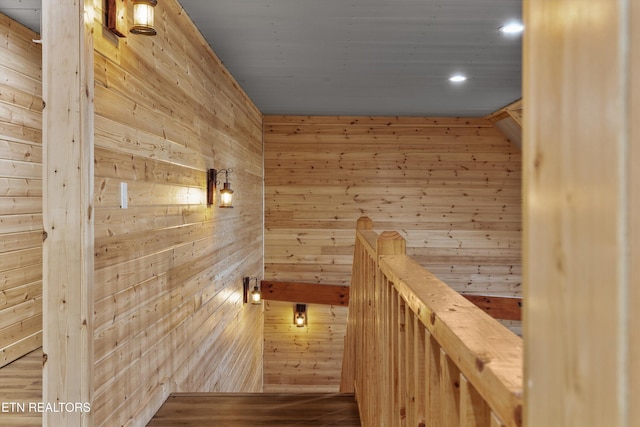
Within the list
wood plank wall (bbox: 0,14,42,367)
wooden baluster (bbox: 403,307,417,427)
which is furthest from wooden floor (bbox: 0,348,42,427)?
wooden baluster (bbox: 403,307,417,427)

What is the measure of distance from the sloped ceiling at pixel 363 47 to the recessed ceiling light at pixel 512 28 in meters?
0.05

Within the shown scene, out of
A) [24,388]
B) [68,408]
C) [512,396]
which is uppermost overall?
[512,396]

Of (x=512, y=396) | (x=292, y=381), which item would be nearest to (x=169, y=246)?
(x=512, y=396)

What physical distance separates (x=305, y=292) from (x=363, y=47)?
3932 mm

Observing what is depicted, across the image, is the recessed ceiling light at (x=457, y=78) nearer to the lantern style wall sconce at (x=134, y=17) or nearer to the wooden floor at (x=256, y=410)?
the wooden floor at (x=256, y=410)

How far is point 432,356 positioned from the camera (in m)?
1.02

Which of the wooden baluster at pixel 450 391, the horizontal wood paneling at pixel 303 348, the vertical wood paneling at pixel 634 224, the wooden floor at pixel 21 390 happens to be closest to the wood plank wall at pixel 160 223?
the wooden floor at pixel 21 390

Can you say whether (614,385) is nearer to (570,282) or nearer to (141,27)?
(570,282)

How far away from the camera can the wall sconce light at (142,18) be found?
2.23m

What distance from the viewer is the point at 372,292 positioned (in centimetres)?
220

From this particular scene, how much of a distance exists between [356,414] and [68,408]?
64.2 inches

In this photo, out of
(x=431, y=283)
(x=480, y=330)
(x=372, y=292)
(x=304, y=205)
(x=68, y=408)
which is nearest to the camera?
(x=480, y=330)

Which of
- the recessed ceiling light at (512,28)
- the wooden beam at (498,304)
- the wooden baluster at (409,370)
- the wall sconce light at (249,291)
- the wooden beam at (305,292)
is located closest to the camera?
the wooden baluster at (409,370)

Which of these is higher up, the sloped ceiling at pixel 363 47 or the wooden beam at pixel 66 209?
the sloped ceiling at pixel 363 47
